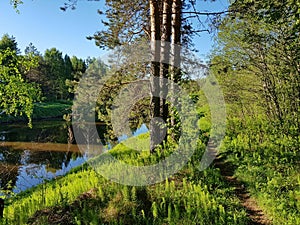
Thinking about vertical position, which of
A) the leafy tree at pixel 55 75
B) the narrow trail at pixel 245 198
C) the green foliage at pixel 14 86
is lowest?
the narrow trail at pixel 245 198

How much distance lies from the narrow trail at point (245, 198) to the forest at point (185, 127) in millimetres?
24

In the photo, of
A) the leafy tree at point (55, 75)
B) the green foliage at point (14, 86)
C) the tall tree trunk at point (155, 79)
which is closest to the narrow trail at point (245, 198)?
the tall tree trunk at point (155, 79)

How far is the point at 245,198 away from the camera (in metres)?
5.58

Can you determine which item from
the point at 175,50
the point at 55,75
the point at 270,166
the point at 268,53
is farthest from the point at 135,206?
the point at 55,75

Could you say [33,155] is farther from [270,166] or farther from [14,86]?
[270,166]

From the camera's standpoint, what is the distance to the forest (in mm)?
4520

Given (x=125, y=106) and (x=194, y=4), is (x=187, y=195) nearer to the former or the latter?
(x=194, y=4)

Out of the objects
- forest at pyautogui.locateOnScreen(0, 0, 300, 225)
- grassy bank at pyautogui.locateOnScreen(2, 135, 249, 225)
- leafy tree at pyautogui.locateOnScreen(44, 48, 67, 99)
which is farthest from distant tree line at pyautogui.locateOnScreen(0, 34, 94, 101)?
grassy bank at pyautogui.locateOnScreen(2, 135, 249, 225)

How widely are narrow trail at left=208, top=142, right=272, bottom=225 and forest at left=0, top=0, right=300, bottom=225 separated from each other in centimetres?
2

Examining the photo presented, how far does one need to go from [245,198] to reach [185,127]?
7.42 feet

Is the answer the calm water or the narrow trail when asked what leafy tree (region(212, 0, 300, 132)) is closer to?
the narrow trail

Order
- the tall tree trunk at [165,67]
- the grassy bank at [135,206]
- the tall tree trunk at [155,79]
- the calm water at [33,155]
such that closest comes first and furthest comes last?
the grassy bank at [135,206]
the tall tree trunk at [155,79]
the tall tree trunk at [165,67]
the calm water at [33,155]

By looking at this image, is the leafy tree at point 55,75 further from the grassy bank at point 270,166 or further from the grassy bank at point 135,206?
the grassy bank at point 135,206

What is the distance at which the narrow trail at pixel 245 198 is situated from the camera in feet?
15.2
